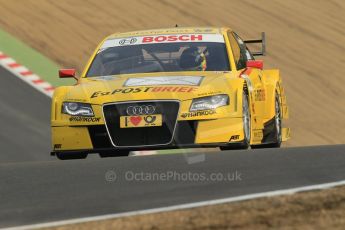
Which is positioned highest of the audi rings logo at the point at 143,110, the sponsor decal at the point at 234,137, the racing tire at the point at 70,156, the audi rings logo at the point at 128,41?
the audi rings logo at the point at 128,41

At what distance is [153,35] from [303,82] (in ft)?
34.2

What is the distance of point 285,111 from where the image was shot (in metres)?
14.7

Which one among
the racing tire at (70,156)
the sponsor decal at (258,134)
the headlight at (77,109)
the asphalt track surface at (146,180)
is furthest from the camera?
the sponsor decal at (258,134)

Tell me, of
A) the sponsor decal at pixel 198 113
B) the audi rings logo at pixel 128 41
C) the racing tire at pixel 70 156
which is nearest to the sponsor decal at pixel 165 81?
the sponsor decal at pixel 198 113

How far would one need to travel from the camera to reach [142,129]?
35.8 ft

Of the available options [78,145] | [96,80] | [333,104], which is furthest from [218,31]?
[333,104]

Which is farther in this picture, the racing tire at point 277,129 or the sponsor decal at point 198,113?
the racing tire at point 277,129

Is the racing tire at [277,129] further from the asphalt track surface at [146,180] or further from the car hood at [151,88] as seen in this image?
the asphalt track surface at [146,180]

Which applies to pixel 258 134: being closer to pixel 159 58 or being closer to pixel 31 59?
pixel 159 58

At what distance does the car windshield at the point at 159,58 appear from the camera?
12305 mm

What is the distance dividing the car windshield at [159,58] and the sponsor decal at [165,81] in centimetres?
54

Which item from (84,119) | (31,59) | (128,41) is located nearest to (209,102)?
(84,119)

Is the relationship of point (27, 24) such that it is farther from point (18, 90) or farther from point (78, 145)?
point (78, 145)

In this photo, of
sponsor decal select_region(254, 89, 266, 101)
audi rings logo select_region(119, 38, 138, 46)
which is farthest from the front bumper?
audi rings logo select_region(119, 38, 138, 46)
